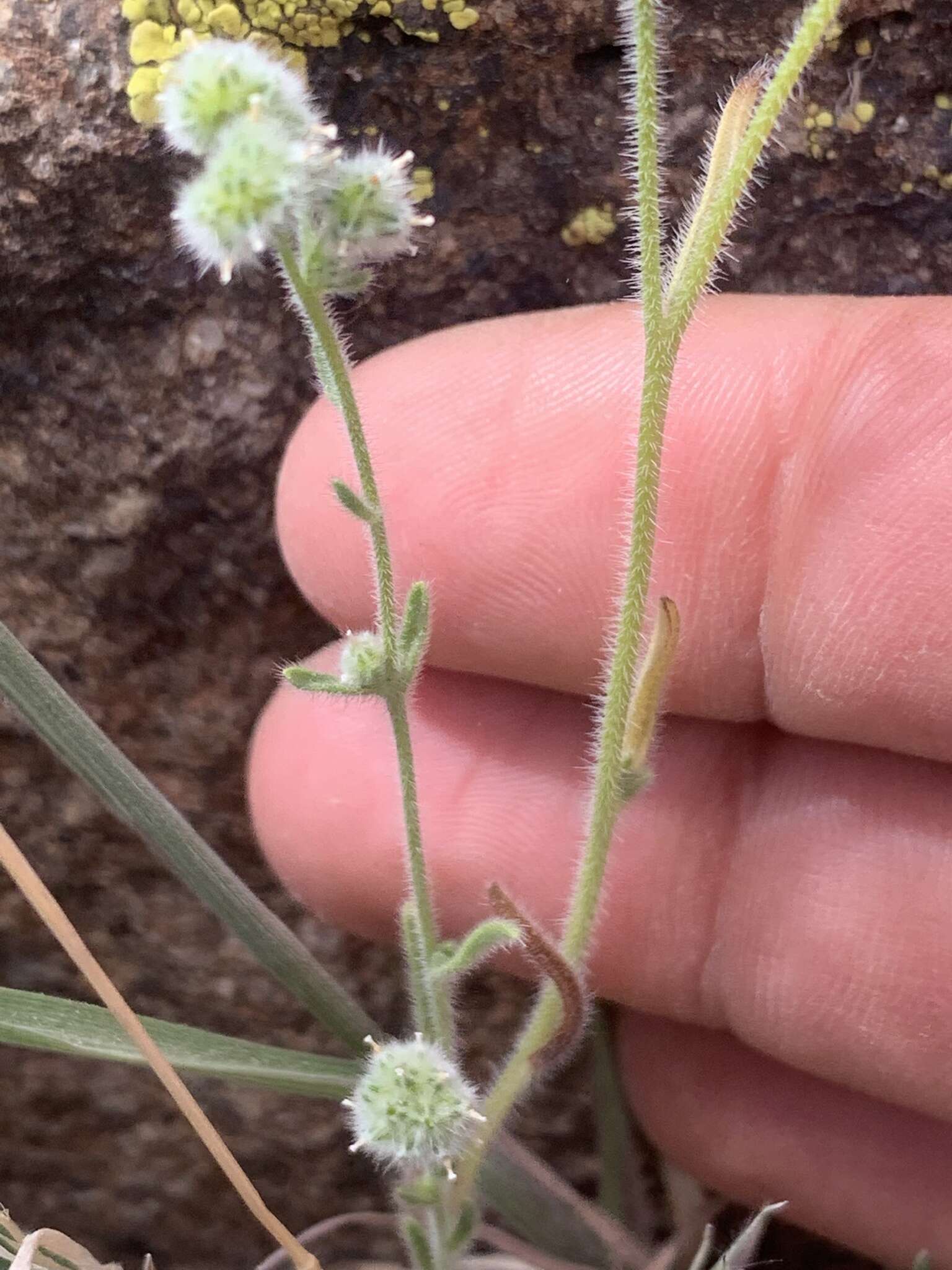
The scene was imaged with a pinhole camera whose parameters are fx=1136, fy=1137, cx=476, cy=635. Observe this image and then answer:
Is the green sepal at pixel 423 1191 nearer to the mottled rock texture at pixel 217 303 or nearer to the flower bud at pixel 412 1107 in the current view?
the flower bud at pixel 412 1107

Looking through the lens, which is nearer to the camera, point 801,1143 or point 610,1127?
point 801,1143

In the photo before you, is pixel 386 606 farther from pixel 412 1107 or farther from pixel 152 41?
pixel 152 41

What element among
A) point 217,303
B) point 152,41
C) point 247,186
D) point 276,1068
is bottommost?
point 276,1068

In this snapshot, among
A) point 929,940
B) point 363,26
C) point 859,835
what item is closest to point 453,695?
point 859,835

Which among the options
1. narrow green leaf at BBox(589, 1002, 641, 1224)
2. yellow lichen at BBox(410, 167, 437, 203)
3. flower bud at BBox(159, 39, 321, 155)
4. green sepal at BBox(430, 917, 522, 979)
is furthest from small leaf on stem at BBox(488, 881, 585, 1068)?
yellow lichen at BBox(410, 167, 437, 203)

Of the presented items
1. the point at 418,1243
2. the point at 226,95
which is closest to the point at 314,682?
the point at 226,95

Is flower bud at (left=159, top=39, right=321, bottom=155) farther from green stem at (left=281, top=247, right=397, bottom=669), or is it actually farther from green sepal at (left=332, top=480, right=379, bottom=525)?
green sepal at (left=332, top=480, right=379, bottom=525)

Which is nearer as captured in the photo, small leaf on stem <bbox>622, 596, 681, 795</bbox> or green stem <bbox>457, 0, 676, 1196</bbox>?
green stem <bbox>457, 0, 676, 1196</bbox>
